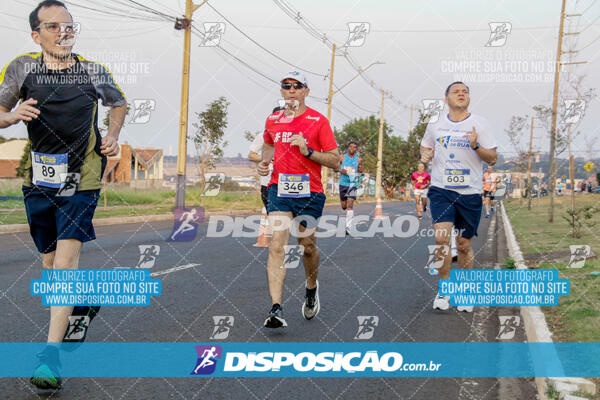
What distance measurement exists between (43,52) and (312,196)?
2591 millimetres

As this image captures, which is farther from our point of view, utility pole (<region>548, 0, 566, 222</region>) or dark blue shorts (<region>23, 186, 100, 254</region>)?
utility pole (<region>548, 0, 566, 222</region>)

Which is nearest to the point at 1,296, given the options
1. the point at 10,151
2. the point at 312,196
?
the point at 312,196

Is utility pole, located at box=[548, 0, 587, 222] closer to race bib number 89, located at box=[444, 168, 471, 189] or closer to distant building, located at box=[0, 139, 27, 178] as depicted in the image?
race bib number 89, located at box=[444, 168, 471, 189]

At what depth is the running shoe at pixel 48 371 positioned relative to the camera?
366 cm

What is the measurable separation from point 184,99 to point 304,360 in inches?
746

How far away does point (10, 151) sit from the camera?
267 ft

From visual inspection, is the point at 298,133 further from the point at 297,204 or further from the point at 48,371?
the point at 48,371

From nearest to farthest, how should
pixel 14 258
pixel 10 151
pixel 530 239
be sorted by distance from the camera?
pixel 14 258 → pixel 530 239 → pixel 10 151

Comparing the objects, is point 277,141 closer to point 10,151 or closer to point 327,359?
point 327,359
